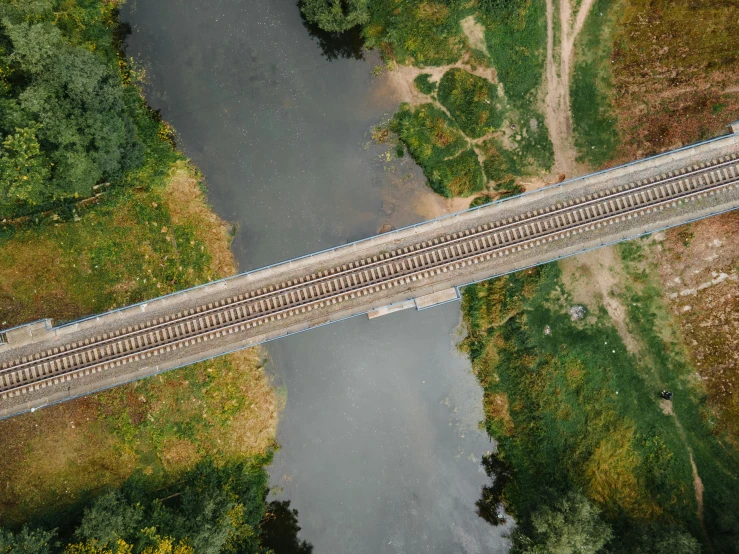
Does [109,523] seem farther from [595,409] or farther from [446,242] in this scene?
[595,409]

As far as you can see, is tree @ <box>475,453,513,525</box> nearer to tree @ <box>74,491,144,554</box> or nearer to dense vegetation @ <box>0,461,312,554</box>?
dense vegetation @ <box>0,461,312,554</box>

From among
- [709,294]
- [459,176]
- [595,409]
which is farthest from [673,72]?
[595,409]

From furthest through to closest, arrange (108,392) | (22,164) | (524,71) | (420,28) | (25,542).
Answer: (524,71) → (420,28) → (108,392) → (25,542) → (22,164)

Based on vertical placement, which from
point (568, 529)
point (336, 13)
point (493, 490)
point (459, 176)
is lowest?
point (568, 529)

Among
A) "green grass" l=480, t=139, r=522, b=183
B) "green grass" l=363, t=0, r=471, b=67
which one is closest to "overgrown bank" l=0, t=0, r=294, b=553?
"green grass" l=363, t=0, r=471, b=67

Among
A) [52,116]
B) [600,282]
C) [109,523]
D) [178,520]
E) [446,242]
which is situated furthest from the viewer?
[600,282]

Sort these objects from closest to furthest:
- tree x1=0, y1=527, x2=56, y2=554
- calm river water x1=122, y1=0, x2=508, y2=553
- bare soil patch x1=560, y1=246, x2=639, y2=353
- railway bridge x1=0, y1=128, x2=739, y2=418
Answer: tree x1=0, y1=527, x2=56, y2=554 → railway bridge x1=0, y1=128, x2=739, y2=418 → bare soil patch x1=560, y1=246, x2=639, y2=353 → calm river water x1=122, y1=0, x2=508, y2=553
